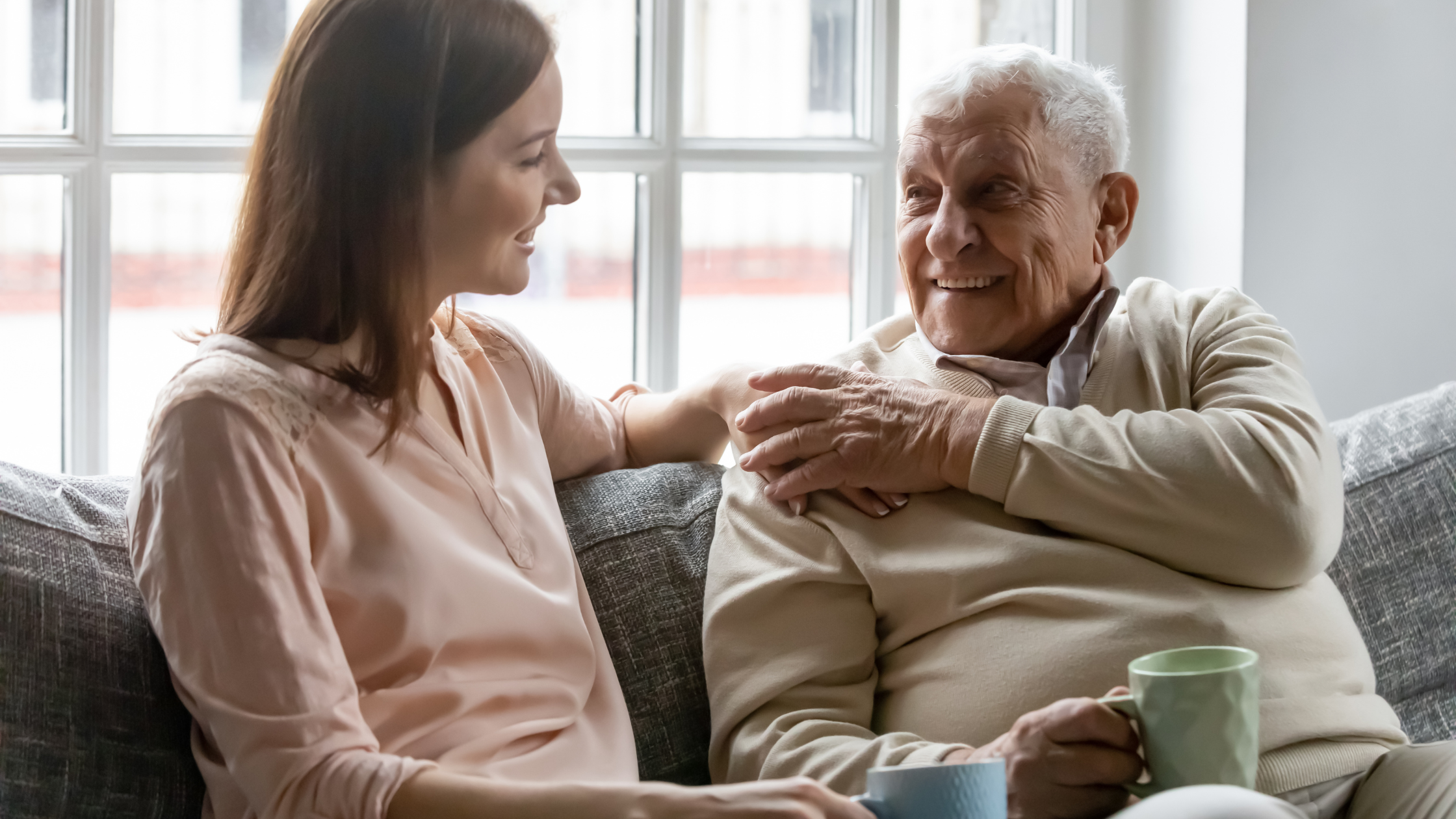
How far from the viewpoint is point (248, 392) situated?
1135 millimetres

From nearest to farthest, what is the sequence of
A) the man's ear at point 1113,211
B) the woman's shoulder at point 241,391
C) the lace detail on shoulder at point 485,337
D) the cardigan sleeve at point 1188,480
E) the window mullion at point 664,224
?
the woman's shoulder at point 241,391 → the cardigan sleeve at point 1188,480 → the lace detail on shoulder at point 485,337 → the man's ear at point 1113,211 → the window mullion at point 664,224

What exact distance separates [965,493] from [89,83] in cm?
150

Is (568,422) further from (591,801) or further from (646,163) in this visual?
(646,163)

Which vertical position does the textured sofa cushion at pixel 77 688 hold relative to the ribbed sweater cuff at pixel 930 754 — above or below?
above

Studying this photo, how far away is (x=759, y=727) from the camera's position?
1.44 metres

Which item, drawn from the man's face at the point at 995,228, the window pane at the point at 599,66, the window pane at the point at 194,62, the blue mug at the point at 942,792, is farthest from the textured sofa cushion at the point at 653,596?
the window pane at the point at 194,62

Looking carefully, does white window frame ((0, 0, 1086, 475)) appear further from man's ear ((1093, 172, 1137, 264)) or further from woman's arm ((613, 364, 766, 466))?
man's ear ((1093, 172, 1137, 264))

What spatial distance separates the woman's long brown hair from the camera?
121cm

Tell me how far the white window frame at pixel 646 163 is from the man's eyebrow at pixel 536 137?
0.81m

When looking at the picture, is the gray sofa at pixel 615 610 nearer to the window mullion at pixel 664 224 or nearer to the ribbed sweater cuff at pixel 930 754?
the ribbed sweater cuff at pixel 930 754

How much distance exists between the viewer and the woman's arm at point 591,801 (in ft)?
3.47

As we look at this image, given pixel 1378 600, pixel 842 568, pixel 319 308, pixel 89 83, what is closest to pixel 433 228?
pixel 319 308

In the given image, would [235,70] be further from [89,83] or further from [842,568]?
[842,568]

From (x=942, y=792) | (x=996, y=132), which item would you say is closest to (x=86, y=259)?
(x=996, y=132)
